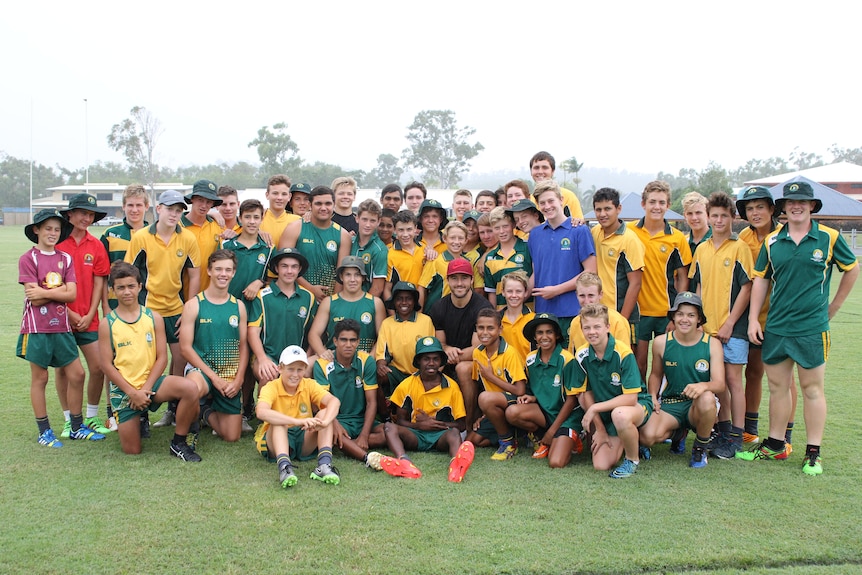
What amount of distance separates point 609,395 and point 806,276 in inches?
66.9

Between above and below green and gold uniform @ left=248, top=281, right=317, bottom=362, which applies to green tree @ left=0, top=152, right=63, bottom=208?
above

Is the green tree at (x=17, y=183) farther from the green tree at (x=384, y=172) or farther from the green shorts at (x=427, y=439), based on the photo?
the green shorts at (x=427, y=439)

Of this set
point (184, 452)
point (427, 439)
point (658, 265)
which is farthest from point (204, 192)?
point (658, 265)

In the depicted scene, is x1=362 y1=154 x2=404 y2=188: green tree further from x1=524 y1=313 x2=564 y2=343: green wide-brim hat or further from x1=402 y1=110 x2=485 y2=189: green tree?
x1=524 y1=313 x2=564 y2=343: green wide-brim hat

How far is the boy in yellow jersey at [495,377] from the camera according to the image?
17.9 feet

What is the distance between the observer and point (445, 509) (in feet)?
14.0

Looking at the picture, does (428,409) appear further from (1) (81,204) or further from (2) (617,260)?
(1) (81,204)

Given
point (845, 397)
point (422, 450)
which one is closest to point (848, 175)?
point (845, 397)

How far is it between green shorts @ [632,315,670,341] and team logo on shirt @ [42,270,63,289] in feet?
16.1

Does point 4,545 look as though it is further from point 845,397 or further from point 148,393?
point 845,397

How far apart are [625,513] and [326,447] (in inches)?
83.6

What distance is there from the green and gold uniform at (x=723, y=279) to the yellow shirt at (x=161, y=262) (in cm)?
450

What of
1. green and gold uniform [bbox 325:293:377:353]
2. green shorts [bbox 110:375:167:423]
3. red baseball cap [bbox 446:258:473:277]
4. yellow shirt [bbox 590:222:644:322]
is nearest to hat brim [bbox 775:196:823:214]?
yellow shirt [bbox 590:222:644:322]

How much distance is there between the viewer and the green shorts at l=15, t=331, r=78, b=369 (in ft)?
18.2
